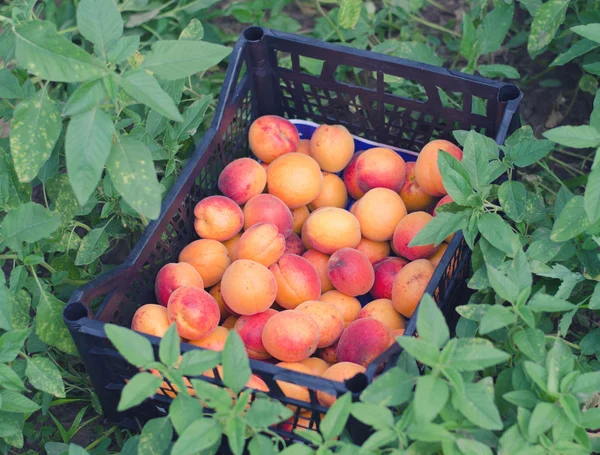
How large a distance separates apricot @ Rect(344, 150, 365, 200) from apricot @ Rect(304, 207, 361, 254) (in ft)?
0.61

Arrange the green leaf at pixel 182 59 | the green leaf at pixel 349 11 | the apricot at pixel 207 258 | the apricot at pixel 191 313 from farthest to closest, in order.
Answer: the green leaf at pixel 349 11, the apricot at pixel 207 258, the apricot at pixel 191 313, the green leaf at pixel 182 59

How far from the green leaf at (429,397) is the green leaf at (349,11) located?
1405 mm

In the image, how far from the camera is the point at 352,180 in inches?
82.5

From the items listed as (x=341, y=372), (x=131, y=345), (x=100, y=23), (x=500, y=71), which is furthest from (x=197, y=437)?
(x=500, y=71)

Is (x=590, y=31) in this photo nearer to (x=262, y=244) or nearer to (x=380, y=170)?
(x=380, y=170)

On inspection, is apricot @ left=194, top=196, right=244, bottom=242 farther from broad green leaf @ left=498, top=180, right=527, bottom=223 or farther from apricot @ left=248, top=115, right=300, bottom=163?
broad green leaf @ left=498, top=180, right=527, bottom=223

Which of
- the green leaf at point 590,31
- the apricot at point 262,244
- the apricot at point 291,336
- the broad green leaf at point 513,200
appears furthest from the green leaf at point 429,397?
the green leaf at point 590,31

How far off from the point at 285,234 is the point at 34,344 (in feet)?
2.36

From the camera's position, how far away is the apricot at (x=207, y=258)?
6.11 feet

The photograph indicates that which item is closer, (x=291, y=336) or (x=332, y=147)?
(x=291, y=336)

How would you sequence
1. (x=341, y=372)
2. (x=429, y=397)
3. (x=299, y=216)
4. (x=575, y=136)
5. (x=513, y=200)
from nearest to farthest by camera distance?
(x=429, y=397) < (x=575, y=136) < (x=341, y=372) < (x=513, y=200) < (x=299, y=216)

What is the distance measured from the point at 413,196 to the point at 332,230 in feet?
0.95

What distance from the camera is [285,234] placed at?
1.95 meters

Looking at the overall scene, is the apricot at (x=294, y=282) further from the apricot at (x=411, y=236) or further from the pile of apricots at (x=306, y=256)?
the apricot at (x=411, y=236)
